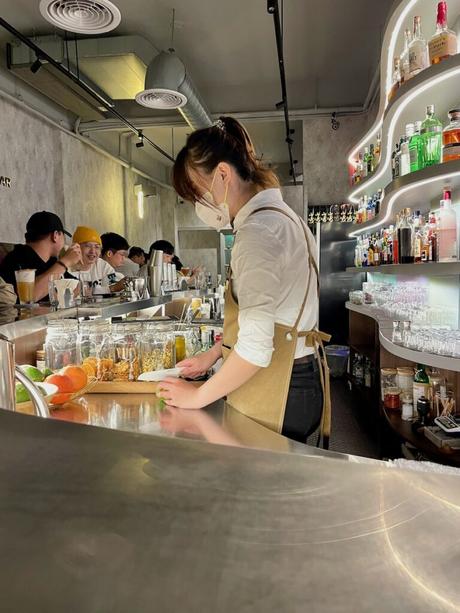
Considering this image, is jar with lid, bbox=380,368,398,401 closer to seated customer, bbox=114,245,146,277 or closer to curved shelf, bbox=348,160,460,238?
curved shelf, bbox=348,160,460,238

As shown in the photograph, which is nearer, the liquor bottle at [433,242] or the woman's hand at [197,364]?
the woman's hand at [197,364]

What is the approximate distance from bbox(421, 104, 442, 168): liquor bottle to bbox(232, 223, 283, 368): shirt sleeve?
195 centimetres

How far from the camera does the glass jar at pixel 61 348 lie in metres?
1.91

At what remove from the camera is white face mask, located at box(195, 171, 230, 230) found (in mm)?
1716

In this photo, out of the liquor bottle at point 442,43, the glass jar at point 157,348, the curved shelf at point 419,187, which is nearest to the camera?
the glass jar at point 157,348

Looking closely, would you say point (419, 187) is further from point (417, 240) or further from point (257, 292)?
point (257, 292)

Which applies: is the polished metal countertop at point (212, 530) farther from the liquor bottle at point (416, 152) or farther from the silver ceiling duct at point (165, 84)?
the silver ceiling duct at point (165, 84)

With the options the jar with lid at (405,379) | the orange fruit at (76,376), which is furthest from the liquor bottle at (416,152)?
the orange fruit at (76,376)

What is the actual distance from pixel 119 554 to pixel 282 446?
861 mm

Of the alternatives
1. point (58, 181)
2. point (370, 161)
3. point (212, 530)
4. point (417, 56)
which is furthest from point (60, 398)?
point (58, 181)

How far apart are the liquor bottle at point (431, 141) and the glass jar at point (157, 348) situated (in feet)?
6.19

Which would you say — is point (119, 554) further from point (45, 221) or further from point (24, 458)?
point (45, 221)

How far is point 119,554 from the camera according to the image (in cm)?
40

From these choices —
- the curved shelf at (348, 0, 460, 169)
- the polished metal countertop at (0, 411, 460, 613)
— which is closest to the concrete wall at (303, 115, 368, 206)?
the curved shelf at (348, 0, 460, 169)
